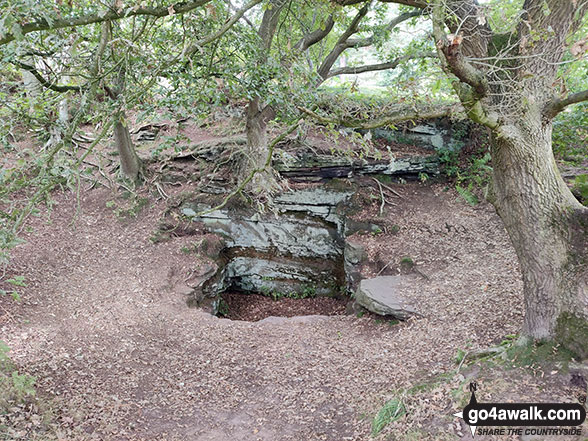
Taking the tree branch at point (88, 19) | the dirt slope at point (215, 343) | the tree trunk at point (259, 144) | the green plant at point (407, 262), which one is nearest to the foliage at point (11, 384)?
the dirt slope at point (215, 343)

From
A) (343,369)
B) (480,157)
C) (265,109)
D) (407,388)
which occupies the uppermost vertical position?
(265,109)

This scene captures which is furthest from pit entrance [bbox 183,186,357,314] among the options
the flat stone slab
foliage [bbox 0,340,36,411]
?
foliage [bbox 0,340,36,411]

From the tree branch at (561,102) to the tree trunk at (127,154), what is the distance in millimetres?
9495

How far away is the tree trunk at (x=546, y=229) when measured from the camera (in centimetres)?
436

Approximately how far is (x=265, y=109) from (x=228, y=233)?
341cm

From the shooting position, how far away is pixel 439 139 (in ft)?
38.3

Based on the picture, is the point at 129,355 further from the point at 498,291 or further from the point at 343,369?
the point at 498,291

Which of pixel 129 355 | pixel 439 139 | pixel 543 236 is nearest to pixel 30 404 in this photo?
pixel 129 355

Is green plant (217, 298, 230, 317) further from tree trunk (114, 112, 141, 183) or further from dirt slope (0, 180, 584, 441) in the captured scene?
tree trunk (114, 112, 141, 183)

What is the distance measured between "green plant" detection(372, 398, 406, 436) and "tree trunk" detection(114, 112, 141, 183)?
917 centimetres

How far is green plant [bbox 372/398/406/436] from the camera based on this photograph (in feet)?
14.8

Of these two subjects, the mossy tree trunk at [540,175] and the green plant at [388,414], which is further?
the green plant at [388,414]

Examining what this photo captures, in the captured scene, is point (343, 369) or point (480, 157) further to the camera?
point (480, 157)

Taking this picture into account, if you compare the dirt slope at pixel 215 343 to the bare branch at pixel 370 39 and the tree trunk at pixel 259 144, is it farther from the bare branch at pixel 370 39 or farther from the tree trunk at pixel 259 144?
the bare branch at pixel 370 39
